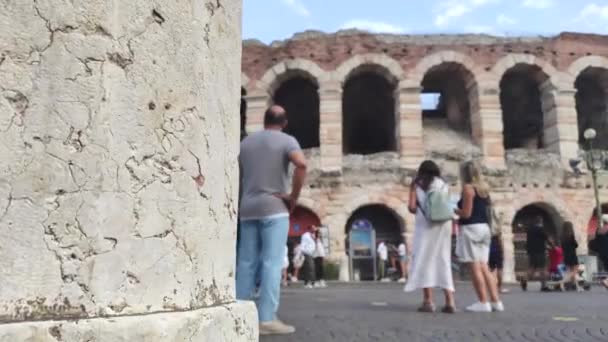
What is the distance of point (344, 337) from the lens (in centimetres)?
438

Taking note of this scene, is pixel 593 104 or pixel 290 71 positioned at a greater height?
pixel 290 71

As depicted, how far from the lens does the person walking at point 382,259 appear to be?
65.6 ft

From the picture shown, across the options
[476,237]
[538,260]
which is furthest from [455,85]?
[476,237]

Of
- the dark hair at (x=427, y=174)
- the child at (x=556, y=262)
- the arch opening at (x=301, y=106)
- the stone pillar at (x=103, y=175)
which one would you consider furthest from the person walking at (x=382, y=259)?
the stone pillar at (x=103, y=175)

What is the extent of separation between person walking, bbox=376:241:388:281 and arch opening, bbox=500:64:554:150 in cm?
821

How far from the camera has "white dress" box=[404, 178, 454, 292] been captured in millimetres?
6277

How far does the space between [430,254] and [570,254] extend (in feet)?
27.6

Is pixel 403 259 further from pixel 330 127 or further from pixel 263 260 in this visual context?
pixel 263 260

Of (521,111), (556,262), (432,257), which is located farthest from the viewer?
(521,111)

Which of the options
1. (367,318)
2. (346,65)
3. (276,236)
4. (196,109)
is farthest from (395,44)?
(196,109)

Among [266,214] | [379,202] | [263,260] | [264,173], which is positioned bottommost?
[263,260]

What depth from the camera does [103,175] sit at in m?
1.70

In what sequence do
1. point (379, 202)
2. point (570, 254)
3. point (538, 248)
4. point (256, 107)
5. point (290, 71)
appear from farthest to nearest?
point (290, 71) → point (256, 107) → point (379, 202) → point (570, 254) → point (538, 248)

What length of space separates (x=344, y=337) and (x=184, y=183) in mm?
2849
